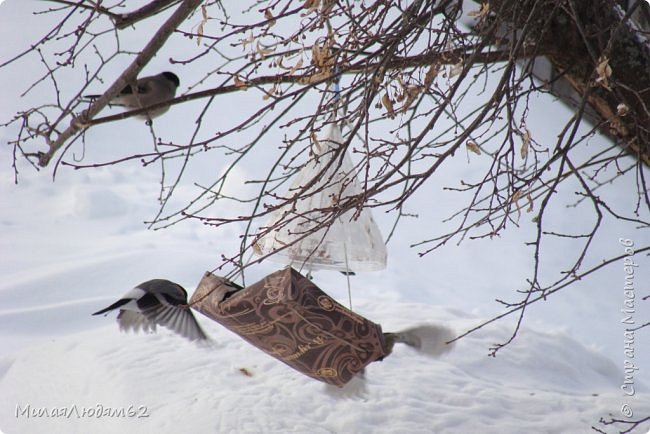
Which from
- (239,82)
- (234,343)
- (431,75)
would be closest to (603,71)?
(431,75)

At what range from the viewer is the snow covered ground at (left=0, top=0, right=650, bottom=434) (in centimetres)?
226

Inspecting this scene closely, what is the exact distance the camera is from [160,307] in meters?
1.53

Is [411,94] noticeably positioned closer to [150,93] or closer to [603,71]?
[603,71]

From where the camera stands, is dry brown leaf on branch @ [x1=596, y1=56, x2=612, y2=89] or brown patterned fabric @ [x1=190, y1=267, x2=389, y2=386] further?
brown patterned fabric @ [x1=190, y1=267, x2=389, y2=386]

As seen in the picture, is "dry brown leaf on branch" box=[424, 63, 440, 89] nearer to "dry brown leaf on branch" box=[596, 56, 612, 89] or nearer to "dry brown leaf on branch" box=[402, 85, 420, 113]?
"dry brown leaf on branch" box=[402, 85, 420, 113]

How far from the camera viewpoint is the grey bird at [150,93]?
1.55 m

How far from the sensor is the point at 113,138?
3234 mm

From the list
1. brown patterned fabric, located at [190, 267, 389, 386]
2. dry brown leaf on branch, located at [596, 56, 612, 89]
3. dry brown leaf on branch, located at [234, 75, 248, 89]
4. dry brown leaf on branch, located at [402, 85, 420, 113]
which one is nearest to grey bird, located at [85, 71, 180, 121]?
dry brown leaf on branch, located at [234, 75, 248, 89]

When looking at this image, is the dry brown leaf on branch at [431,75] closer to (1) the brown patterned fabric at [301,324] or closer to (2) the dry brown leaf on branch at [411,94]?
(2) the dry brown leaf on branch at [411,94]

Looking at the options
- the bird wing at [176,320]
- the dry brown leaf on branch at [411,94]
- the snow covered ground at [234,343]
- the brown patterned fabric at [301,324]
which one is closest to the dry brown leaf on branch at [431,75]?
the dry brown leaf on branch at [411,94]

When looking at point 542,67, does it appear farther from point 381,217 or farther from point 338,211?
point 338,211

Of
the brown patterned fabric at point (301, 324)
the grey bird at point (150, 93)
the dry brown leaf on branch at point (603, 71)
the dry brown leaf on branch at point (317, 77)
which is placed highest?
the grey bird at point (150, 93)

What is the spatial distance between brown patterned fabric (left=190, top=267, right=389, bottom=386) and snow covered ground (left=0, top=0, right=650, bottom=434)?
56 cm

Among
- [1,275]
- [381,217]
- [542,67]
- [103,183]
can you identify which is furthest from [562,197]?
[1,275]
